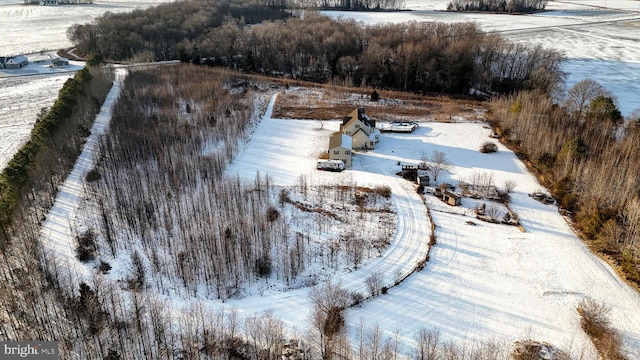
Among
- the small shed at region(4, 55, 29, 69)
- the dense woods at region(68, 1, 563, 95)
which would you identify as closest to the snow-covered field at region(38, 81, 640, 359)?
the dense woods at region(68, 1, 563, 95)

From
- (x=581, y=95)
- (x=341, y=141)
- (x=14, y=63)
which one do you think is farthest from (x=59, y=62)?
(x=581, y=95)

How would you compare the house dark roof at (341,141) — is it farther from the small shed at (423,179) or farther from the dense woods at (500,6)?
the dense woods at (500,6)

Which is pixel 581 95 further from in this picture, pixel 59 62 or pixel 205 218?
pixel 59 62

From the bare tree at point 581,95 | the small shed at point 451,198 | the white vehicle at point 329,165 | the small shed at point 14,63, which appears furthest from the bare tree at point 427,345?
the small shed at point 14,63

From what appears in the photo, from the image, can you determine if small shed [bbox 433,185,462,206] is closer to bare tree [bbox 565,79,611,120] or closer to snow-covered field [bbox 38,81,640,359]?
snow-covered field [bbox 38,81,640,359]

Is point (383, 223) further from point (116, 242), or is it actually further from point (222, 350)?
point (116, 242)

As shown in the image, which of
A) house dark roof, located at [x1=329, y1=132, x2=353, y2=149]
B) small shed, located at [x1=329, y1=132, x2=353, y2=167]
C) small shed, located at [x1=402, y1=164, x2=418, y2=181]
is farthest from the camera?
house dark roof, located at [x1=329, y1=132, x2=353, y2=149]
